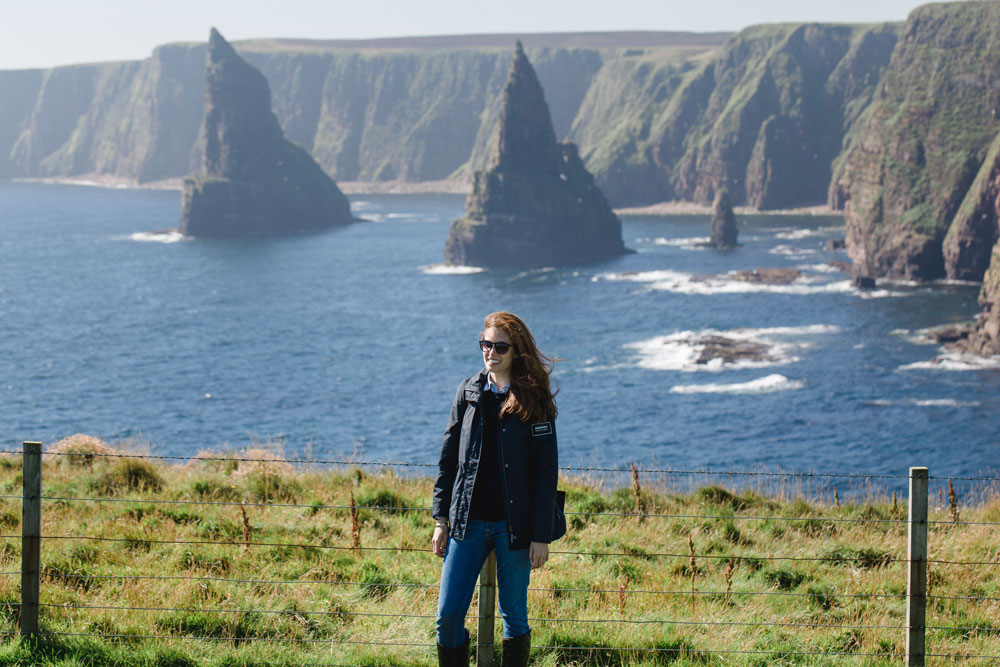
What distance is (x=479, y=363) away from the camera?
96625mm

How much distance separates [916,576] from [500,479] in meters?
4.01

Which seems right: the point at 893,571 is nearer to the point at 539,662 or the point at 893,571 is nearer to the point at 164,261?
the point at 539,662

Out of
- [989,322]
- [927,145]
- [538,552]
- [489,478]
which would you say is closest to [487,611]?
[538,552]

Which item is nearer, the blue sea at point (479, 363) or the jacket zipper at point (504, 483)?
the jacket zipper at point (504, 483)

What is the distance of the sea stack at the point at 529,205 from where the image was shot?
177500mm

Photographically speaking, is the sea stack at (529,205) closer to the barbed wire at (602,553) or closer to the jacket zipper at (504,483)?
the barbed wire at (602,553)

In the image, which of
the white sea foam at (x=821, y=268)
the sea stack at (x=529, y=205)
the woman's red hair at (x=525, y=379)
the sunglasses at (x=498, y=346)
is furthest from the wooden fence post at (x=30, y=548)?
the sea stack at (x=529, y=205)

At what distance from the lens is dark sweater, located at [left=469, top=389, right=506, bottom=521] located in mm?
8727

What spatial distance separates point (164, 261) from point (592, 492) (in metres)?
172

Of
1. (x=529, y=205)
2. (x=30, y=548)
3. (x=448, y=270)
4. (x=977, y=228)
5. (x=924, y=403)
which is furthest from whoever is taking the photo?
(x=529, y=205)

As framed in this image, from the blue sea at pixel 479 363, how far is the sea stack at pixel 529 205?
9528 millimetres

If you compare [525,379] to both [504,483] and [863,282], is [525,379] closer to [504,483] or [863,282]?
[504,483]

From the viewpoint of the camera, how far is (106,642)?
999 centimetres

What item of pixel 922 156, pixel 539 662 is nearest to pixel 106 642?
pixel 539 662
